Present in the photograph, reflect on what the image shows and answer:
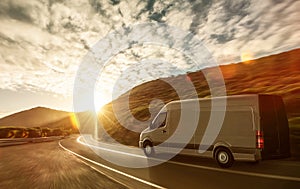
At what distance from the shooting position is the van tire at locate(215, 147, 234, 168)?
33.0ft

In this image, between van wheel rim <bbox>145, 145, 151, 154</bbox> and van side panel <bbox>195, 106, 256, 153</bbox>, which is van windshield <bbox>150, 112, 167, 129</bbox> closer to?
van wheel rim <bbox>145, 145, 151, 154</bbox>

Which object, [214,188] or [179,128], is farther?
[179,128]

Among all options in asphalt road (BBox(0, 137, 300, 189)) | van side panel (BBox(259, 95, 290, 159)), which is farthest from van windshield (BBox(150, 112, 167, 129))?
van side panel (BBox(259, 95, 290, 159))

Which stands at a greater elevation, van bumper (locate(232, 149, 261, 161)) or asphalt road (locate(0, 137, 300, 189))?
van bumper (locate(232, 149, 261, 161))

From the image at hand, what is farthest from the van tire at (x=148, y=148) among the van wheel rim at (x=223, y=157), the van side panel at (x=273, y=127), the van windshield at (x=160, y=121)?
the van side panel at (x=273, y=127)

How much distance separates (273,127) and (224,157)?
2056 millimetres

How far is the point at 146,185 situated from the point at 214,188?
5.62ft

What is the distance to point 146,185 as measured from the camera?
7.15 m

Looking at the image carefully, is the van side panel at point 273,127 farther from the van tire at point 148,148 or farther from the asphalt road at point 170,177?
the van tire at point 148,148

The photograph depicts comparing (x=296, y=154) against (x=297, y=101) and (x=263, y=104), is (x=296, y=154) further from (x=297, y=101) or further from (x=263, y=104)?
(x=297, y=101)

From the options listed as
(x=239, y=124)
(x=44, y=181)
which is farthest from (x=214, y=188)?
(x=44, y=181)

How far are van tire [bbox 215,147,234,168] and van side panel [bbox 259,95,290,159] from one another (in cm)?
118

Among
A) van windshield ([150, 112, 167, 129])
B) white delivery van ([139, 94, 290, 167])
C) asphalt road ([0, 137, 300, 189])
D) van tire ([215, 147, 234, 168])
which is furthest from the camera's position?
van windshield ([150, 112, 167, 129])

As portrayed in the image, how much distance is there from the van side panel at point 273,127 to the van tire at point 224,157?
3.89 ft
